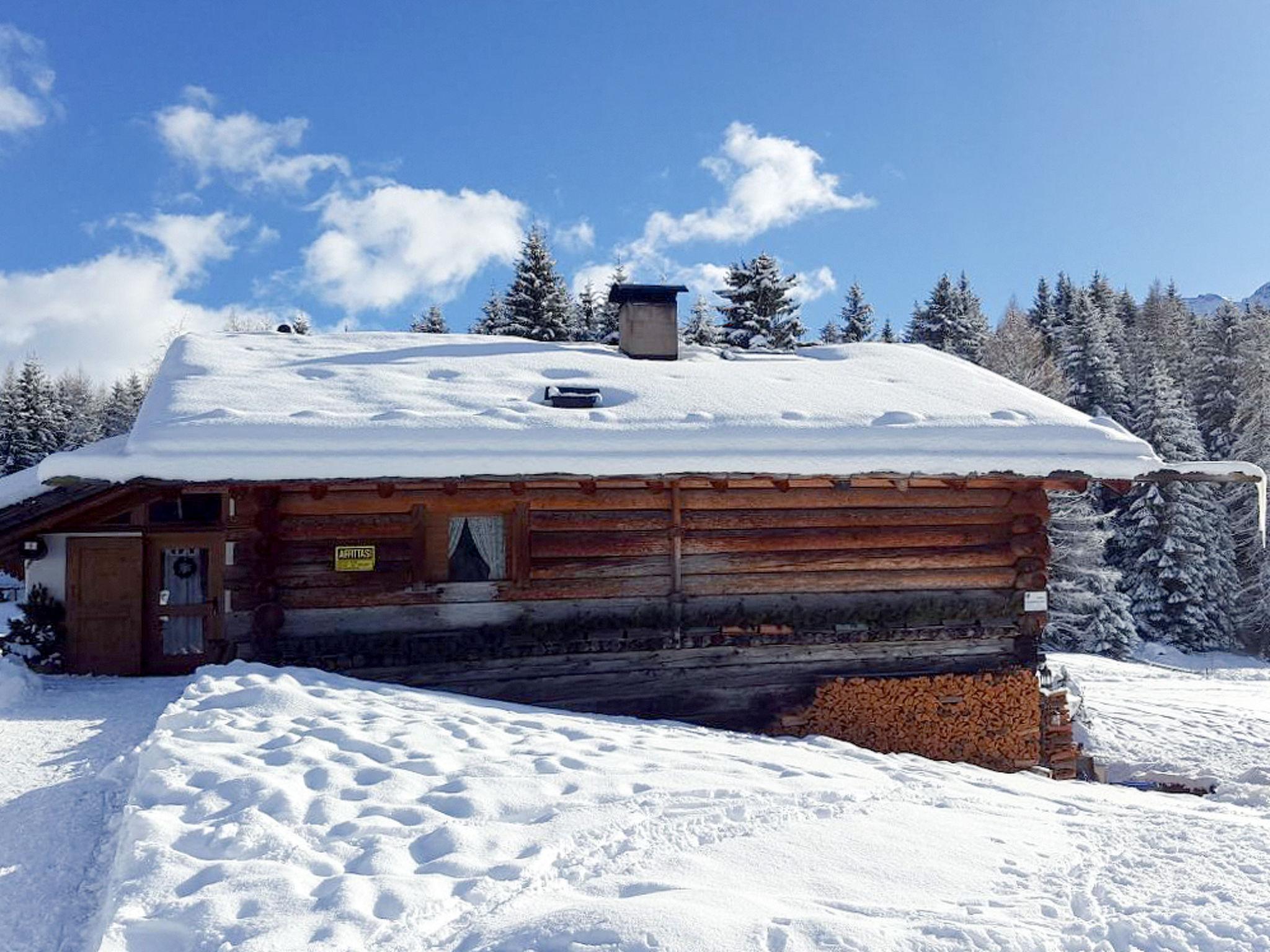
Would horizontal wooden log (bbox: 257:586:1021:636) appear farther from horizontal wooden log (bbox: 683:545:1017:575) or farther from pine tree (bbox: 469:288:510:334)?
pine tree (bbox: 469:288:510:334)

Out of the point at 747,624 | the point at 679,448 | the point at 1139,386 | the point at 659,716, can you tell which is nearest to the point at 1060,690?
the point at 747,624

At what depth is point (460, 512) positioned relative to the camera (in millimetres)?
8750

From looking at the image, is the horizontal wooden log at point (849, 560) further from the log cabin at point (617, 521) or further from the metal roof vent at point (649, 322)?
the metal roof vent at point (649, 322)

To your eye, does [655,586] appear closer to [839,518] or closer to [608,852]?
[839,518]

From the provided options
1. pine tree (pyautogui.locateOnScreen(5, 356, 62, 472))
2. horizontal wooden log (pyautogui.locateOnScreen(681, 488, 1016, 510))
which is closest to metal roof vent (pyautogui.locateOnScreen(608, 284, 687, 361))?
horizontal wooden log (pyautogui.locateOnScreen(681, 488, 1016, 510))

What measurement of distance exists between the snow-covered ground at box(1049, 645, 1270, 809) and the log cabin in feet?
10.0

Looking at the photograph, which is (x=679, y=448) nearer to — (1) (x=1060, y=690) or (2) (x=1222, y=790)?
(1) (x=1060, y=690)

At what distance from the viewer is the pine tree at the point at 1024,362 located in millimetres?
29297

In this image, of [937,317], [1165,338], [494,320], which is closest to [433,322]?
[494,320]

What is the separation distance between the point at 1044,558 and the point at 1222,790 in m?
3.57

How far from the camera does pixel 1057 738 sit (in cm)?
1013

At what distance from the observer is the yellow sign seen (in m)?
8.54

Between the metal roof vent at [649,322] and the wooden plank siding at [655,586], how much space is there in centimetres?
457

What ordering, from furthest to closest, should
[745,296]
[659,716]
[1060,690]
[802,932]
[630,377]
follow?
1. [745,296]
2. [630,377]
3. [1060,690]
4. [659,716]
5. [802,932]
